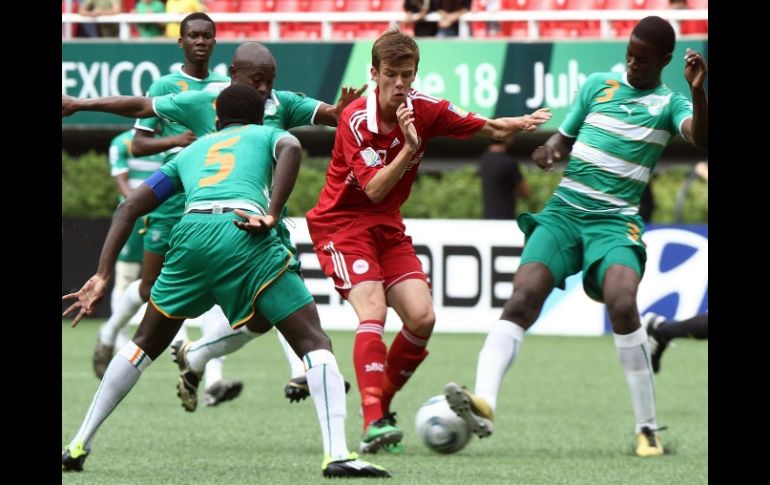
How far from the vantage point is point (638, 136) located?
803cm

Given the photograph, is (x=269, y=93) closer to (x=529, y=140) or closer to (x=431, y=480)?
(x=431, y=480)

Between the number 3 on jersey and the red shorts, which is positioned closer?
the number 3 on jersey

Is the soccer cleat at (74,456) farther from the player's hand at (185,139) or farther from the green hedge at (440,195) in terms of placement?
the green hedge at (440,195)

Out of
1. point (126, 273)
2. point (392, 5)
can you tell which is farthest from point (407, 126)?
point (392, 5)

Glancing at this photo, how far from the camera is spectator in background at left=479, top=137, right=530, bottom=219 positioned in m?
18.0

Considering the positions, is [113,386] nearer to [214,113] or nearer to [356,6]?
[214,113]

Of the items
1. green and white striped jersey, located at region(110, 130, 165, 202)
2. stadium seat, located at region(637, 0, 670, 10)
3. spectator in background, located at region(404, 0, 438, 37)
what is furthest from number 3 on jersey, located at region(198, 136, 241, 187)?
stadium seat, located at region(637, 0, 670, 10)

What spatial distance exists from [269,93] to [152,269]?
2608 mm

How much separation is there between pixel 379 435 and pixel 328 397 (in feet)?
2.88

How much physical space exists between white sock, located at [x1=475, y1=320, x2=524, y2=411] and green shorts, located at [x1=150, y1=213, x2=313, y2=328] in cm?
149

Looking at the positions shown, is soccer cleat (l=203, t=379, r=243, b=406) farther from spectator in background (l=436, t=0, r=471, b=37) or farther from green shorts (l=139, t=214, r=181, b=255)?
spectator in background (l=436, t=0, r=471, b=37)

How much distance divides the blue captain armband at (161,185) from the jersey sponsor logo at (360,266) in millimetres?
1251

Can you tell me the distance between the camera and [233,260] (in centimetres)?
638
